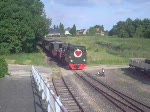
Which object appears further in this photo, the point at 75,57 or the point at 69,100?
the point at 75,57

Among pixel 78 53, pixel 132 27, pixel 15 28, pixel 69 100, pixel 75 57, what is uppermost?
pixel 132 27

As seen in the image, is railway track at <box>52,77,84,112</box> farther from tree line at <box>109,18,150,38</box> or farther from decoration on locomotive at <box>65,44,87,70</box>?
tree line at <box>109,18,150,38</box>

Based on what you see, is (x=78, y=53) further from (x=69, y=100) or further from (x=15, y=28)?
(x=69, y=100)

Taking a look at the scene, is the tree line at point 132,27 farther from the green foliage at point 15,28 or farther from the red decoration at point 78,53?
the red decoration at point 78,53

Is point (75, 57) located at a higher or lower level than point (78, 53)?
lower

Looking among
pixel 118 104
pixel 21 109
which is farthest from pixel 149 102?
pixel 21 109

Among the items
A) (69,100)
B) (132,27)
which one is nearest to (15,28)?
(69,100)

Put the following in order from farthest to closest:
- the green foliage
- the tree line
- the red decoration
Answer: the tree line < the green foliage < the red decoration

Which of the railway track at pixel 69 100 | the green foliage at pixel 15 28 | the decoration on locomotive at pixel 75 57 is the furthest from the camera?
the green foliage at pixel 15 28

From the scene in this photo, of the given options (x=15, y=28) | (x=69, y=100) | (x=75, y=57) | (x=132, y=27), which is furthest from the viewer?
(x=132, y=27)

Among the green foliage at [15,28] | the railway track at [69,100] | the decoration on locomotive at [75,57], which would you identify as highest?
the green foliage at [15,28]

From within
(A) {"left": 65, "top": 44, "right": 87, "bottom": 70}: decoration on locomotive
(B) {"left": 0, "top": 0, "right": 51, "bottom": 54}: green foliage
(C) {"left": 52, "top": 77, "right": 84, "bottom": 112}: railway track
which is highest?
(B) {"left": 0, "top": 0, "right": 51, "bottom": 54}: green foliage

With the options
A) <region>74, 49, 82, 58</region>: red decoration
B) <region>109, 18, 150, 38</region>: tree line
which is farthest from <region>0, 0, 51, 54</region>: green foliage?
<region>109, 18, 150, 38</region>: tree line

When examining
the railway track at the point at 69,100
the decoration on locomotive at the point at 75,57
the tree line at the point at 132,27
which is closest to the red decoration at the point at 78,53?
the decoration on locomotive at the point at 75,57
